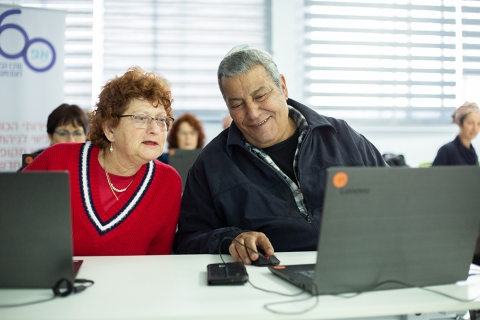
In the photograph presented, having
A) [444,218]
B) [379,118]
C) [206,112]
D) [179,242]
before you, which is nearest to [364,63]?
[379,118]

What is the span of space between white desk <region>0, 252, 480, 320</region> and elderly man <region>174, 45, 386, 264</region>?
505 mm

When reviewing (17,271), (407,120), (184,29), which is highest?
(184,29)

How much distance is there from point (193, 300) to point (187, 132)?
3.64 metres

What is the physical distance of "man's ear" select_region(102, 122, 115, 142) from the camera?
1840 mm

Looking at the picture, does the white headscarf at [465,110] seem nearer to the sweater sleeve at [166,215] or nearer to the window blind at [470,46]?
the window blind at [470,46]

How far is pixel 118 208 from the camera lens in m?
Result: 1.72

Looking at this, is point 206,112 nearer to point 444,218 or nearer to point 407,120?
point 407,120

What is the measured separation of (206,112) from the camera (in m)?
4.92

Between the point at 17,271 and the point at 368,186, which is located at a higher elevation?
the point at 368,186

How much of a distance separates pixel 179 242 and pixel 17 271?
2.68 feet

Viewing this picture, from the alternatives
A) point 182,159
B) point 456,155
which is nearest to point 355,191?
point 182,159


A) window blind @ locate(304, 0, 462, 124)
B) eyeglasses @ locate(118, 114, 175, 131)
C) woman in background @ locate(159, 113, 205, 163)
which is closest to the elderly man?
eyeglasses @ locate(118, 114, 175, 131)

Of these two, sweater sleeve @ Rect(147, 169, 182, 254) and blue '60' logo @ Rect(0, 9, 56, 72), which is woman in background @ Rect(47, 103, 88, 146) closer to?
blue '60' logo @ Rect(0, 9, 56, 72)

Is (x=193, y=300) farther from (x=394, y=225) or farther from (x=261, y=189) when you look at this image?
(x=261, y=189)
